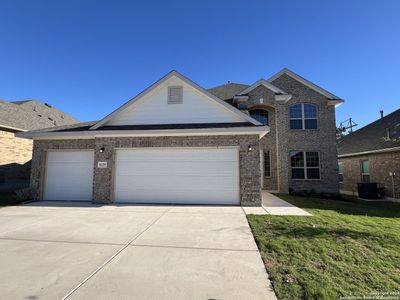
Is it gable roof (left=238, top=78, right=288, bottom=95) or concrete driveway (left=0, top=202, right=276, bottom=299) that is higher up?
gable roof (left=238, top=78, right=288, bottom=95)

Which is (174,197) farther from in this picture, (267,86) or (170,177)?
(267,86)

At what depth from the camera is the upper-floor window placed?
15.7 meters

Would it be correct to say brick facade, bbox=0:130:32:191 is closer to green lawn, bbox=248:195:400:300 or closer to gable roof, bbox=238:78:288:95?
green lawn, bbox=248:195:400:300

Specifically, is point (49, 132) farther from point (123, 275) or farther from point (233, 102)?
point (233, 102)

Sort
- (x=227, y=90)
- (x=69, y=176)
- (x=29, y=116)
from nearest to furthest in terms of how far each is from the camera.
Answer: (x=69, y=176)
(x=29, y=116)
(x=227, y=90)

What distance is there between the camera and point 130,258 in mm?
4199

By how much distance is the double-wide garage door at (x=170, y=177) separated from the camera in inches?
393

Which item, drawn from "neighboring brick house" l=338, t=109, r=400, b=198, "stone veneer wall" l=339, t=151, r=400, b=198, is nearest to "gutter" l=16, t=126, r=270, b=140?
"neighboring brick house" l=338, t=109, r=400, b=198

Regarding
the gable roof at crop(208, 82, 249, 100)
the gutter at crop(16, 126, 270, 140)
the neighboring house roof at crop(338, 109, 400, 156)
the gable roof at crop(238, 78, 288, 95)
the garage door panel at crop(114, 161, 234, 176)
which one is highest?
the gable roof at crop(208, 82, 249, 100)

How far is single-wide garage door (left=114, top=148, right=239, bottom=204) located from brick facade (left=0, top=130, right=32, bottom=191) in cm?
953

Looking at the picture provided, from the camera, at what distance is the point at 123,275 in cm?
355

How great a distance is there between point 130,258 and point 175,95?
8.56 m

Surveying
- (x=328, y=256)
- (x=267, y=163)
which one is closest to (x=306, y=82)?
(x=267, y=163)

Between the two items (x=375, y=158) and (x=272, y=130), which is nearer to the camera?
(x=375, y=158)
